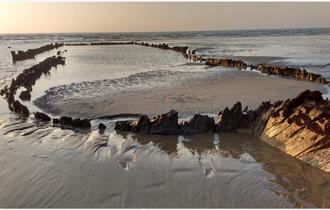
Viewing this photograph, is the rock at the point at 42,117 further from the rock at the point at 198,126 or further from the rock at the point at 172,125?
the rock at the point at 198,126

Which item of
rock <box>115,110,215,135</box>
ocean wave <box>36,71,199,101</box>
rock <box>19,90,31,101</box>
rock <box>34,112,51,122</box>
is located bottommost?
ocean wave <box>36,71,199,101</box>

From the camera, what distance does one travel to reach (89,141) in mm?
11688

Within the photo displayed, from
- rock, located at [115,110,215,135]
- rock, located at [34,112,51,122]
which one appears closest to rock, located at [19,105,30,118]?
rock, located at [34,112,51,122]

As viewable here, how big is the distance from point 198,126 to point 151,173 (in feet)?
11.5

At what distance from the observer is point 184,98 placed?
18.2 meters

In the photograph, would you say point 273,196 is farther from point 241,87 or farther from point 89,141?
point 241,87

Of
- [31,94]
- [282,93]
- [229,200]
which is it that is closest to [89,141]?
[229,200]

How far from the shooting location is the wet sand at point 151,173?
7.89m

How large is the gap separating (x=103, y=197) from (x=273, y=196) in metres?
3.38

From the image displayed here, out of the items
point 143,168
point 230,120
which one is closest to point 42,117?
point 143,168

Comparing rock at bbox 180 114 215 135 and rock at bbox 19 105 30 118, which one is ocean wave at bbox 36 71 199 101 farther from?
rock at bbox 180 114 215 135

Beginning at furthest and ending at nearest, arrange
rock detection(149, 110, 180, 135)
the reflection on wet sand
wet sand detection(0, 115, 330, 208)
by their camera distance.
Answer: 1. rock detection(149, 110, 180, 135)
2. the reflection on wet sand
3. wet sand detection(0, 115, 330, 208)

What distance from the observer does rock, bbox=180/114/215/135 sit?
1227cm

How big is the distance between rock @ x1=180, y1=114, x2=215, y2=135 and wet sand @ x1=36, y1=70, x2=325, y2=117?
2.92m
